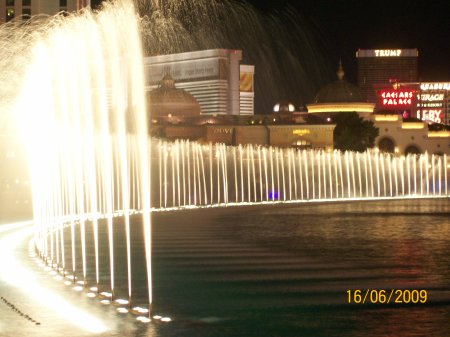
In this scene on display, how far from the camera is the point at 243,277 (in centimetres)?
1641

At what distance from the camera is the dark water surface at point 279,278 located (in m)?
12.1

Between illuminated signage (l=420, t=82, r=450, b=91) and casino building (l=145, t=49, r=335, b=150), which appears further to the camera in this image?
illuminated signage (l=420, t=82, r=450, b=91)

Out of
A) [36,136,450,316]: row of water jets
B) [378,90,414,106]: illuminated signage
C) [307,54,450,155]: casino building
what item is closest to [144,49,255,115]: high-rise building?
[378,90,414,106]: illuminated signage

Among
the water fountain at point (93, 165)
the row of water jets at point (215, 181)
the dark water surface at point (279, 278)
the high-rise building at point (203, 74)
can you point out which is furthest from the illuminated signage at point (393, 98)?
the dark water surface at point (279, 278)

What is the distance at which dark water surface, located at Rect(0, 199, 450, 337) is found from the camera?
12.1 metres

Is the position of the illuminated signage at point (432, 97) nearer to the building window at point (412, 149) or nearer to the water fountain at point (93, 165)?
the building window at point (412, 149)

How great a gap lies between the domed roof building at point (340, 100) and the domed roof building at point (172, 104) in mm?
11856

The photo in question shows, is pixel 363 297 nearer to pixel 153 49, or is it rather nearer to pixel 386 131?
pixel 153 49

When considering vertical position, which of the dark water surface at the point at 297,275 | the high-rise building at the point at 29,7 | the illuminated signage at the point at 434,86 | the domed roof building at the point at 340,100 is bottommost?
the dark water surface at the point at 297,275

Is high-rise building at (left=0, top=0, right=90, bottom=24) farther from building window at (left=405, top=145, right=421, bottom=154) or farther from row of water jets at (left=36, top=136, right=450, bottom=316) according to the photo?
building window at (left=405, top=145, right=421, bottom=154)

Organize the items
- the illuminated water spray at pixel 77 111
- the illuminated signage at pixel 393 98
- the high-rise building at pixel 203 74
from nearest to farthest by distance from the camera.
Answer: the illuminated water spray at pixel 77 111 < the illuminated signage at pixel 393 98 < the high-rise building at pixel 203 74
